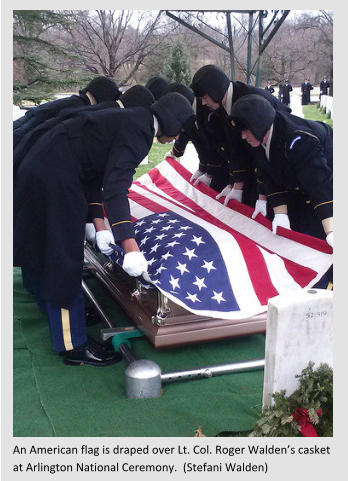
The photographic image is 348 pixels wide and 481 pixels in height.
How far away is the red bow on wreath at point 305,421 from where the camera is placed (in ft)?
5.51

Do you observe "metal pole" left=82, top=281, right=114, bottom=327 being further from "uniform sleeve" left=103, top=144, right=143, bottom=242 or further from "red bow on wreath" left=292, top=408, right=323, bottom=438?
"red bow on wreath" left=292, top=408, right=323, bottom=438

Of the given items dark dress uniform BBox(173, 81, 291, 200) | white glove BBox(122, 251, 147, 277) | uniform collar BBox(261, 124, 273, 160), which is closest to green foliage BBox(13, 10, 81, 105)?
dark dress uniform BBox(173, 81, 291, 200)

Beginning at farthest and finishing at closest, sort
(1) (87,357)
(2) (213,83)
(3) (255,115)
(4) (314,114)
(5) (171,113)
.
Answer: (4) (314,114) < (2) (213,83) < (3) (255,115) < (1) (87,357) < (5) (171,113)

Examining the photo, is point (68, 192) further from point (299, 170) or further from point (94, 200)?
point (299, 170)

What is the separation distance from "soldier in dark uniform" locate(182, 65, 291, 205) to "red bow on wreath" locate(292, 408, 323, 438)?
7.00 feet

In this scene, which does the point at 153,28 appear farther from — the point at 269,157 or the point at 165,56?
the point at 269,157

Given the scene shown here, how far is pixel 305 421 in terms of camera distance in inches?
66.8

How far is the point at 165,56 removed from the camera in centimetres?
705

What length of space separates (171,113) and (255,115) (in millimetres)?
528

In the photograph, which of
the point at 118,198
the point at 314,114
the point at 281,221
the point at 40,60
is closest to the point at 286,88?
the point at 281,221

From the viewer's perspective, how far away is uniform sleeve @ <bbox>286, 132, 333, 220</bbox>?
8.64ft

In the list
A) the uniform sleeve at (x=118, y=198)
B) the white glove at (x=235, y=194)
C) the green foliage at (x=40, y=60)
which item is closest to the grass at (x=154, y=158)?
the green foliage at (x=40, y=60)

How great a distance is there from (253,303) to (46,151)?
1.30m

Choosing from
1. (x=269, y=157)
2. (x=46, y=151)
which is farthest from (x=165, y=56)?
(x=46, y=151)
